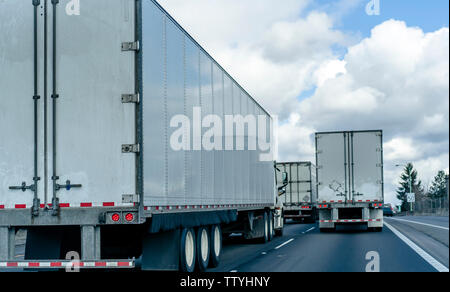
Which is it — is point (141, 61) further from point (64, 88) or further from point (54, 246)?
point (54, 246)

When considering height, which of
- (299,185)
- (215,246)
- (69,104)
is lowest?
(215,246)

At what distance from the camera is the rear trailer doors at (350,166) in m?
27.2

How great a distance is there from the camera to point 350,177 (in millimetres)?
27375

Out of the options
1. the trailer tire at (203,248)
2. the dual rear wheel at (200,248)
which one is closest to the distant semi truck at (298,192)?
the dual rear wheel at (200,248)

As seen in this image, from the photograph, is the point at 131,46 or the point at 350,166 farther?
the point at 350,166

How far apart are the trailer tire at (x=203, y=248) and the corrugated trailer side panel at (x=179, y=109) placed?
626 millimetres

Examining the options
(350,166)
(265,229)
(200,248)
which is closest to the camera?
(200,248)

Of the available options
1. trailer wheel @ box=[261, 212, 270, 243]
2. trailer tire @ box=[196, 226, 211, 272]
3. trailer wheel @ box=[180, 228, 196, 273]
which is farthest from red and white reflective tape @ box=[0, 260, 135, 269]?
trailer wheel @ box=[261, 212, 270, 243]

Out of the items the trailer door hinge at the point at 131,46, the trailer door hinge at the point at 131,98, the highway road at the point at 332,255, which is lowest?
the highway road at the point at 332,255

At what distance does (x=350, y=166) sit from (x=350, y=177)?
49 centimetres

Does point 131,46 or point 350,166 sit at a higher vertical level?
point 131,46

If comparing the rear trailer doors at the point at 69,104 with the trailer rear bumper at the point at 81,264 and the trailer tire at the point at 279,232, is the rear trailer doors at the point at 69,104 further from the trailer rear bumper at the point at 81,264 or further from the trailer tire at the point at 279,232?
the trailer tire at the point at 279,232

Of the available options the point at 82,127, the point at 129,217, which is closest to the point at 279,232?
the point at 129,217

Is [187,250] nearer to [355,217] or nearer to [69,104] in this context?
[69,104]
